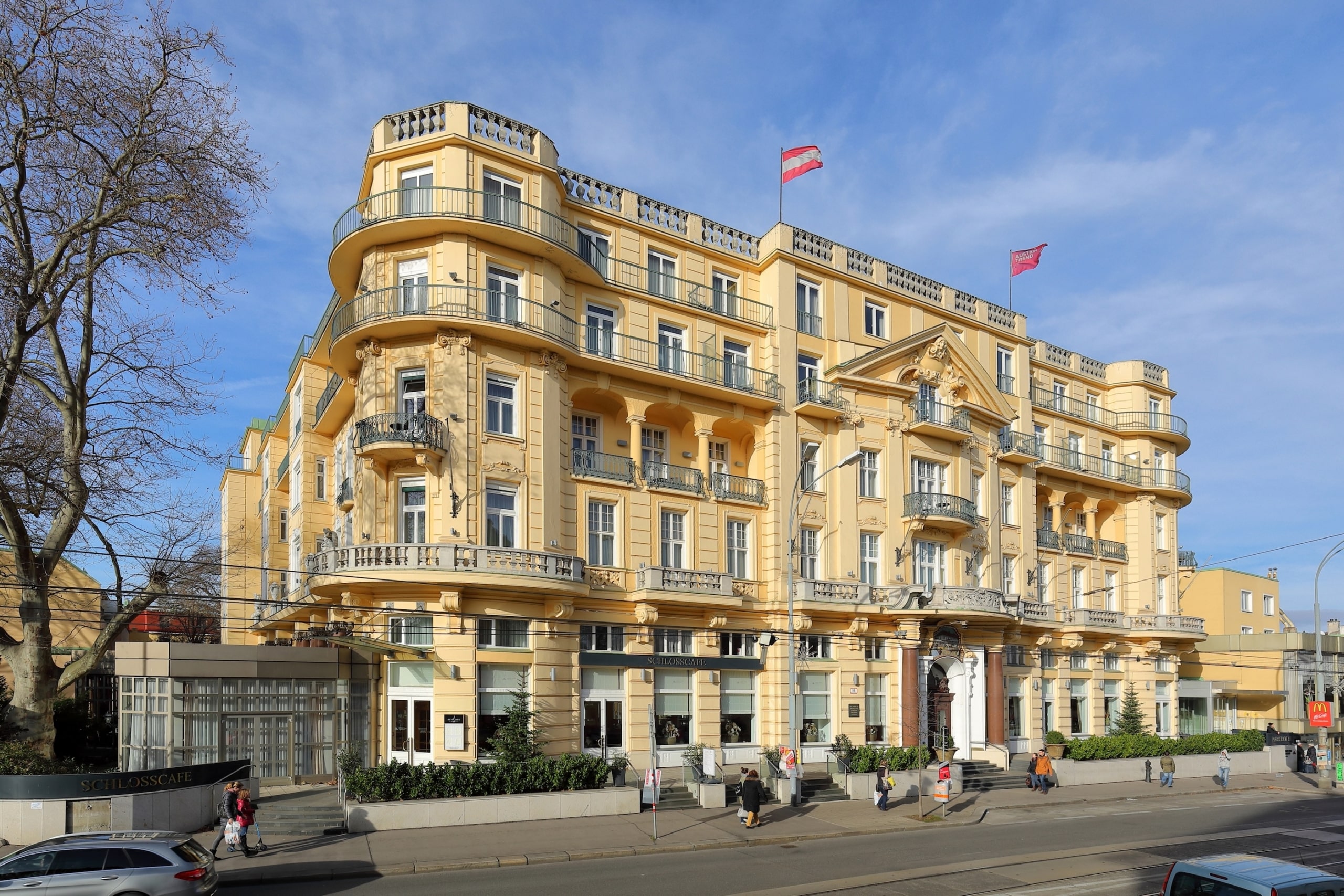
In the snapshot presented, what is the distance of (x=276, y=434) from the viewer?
49844 mm

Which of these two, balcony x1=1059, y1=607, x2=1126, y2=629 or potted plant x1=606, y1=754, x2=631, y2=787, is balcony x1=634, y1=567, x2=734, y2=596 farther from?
balcony x1=1059, y1=607, x2=1126, y2=629

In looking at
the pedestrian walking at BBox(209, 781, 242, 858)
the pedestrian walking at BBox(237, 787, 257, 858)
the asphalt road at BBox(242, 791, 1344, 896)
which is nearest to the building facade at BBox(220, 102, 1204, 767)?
the pedestrian walking at BBox(209, 781, 242, 858)

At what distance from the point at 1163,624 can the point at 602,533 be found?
32595mm

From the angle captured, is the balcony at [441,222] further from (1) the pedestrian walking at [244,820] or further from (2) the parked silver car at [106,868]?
(2) the parked silver car at [106,868]

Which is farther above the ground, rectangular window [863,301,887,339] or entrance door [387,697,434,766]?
rectangular window [863,301,887,339]

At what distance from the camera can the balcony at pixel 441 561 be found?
27578 mm

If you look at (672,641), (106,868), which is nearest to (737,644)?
(672,641)

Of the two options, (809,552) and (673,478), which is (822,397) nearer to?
(809,552)

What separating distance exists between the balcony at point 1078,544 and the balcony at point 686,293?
2102 cm

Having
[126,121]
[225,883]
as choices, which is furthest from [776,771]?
[126,121]

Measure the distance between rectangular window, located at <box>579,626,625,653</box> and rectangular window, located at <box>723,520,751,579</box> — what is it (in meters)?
5.15

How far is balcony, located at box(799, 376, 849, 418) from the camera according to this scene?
37375 mm

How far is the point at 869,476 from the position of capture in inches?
1548

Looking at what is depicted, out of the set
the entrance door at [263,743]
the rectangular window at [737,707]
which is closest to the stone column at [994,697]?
the rectangular window at [737,707]
